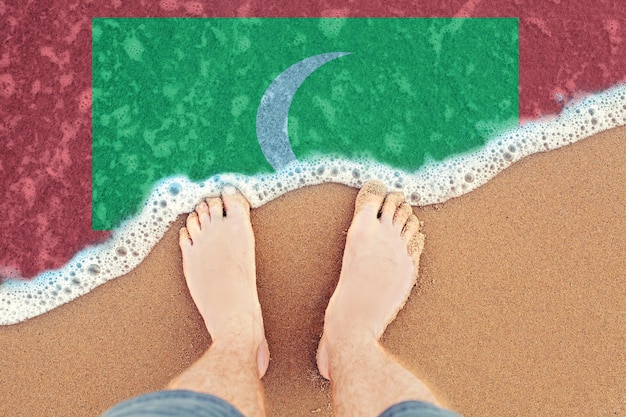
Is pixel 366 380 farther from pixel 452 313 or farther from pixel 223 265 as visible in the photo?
pixel 223 265

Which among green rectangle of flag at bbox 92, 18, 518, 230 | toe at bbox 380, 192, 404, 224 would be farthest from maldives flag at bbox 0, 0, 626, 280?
toe at bbox 380, 192, 404, 224

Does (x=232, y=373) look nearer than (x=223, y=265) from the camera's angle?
Yes

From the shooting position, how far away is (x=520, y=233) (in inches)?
71.9

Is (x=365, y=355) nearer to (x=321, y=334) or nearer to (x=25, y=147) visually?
(x=321, y=334)

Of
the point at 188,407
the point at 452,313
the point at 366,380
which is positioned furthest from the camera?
the point at 452,313

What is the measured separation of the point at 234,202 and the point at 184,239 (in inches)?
8.6

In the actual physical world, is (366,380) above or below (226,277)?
below

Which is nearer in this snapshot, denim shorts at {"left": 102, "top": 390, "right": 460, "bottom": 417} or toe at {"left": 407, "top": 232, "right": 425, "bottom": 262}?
denim shorts at {"left": 102, "top": 390, "right": 460, "bottom": 417}

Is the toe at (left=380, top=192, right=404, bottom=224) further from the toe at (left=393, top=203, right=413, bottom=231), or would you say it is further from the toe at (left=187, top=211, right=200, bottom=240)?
the toe at (left=187, top=211, right=200, bottom=240)

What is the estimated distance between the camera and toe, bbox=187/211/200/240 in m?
1.84

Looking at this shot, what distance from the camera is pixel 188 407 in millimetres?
1319

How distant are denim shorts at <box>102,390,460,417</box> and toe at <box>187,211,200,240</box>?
24.1 inches

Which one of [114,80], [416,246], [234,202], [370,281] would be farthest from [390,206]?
[114,80]

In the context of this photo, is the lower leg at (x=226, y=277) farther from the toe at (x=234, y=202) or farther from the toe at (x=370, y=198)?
the toe at (x=370, y=198)
